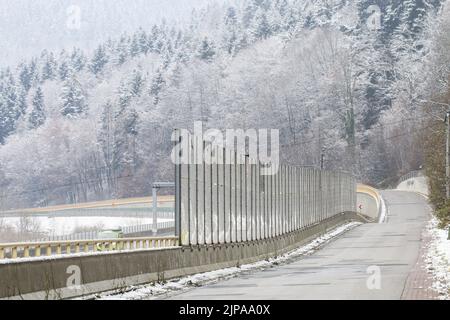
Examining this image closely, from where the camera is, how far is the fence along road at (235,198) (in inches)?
1266

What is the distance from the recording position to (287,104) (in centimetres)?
15512

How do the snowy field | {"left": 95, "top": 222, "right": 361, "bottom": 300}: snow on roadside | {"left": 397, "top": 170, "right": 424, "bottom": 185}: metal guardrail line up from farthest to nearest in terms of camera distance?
the snowy field, {"left": 397, "top": 170, "right": 424, "bottom": 185}: metal guardrail, {"left": 95, "top": 222, "right": 361, "bottom": 300}: snow on roadside

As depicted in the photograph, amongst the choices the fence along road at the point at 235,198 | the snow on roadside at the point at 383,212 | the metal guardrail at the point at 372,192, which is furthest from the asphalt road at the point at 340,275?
the metal guardrail at the point at 372,192

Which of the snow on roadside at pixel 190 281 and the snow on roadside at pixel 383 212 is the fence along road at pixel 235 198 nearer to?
the snow on roadside at pixel 190 281

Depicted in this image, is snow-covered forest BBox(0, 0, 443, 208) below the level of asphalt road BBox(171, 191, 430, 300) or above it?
above

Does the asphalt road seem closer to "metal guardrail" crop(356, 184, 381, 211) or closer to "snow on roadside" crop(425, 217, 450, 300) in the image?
"snow on roadside" crop(425, 217, 450, 300)

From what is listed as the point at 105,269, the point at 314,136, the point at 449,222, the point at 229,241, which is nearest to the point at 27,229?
the point at 314,136

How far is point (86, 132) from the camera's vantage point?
643 feet

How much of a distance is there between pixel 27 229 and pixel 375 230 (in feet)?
221

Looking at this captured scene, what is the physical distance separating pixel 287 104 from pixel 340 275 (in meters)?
125

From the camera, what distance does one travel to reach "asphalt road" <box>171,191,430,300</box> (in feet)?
76.0

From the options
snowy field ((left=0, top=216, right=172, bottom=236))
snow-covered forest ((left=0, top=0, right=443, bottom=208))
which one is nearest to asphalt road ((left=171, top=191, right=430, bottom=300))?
snowy field ((left=0, top=216, right=172, bottom=236))

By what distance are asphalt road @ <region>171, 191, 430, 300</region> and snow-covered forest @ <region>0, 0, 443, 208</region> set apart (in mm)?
78255
